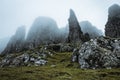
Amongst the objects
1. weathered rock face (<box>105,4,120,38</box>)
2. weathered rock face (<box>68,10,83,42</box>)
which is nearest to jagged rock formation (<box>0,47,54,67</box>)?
weathered rock face (<box>68,10,83,42</box>)

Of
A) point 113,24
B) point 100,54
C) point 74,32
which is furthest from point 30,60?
point 113,24

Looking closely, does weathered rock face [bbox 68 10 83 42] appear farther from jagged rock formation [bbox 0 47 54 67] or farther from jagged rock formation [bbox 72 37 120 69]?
jagged rock formation [bbox 72 37 120 69]

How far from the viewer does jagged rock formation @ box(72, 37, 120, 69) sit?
256 ft

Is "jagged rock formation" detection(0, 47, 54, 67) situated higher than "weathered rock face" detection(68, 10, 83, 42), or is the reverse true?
"weathered rock face" detection(68, 10, 83, 42)

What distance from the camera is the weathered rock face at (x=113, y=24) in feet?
520

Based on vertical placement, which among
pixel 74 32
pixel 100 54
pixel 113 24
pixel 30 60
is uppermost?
pixel 113 24

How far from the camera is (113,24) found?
16150 centimetres

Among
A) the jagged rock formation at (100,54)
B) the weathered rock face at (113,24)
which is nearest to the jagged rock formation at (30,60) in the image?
the jagged rock formation at (100,54)

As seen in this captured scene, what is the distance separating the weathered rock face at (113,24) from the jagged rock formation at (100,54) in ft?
223

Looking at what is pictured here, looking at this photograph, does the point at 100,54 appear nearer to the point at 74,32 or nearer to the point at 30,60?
the point at 30,60

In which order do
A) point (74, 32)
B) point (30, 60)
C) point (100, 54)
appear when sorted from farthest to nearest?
1. point (74, 32)
2. point (30, 60)
3. point (100, 54)

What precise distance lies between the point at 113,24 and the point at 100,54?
8456cm

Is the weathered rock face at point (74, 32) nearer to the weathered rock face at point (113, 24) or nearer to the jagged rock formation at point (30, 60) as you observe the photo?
the weathered rock face at point (113, 24)

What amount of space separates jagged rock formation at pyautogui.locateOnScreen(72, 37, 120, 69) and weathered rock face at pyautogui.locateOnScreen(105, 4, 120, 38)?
2672 inches
